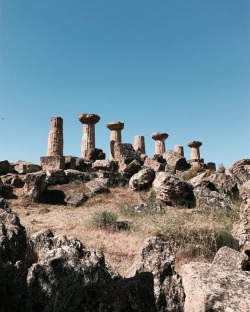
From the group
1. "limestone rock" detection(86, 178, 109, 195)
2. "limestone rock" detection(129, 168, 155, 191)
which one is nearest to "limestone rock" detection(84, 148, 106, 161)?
"limestone rock" detection(86, 178, 109, 195)

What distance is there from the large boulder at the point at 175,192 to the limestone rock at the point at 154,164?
16.2ft

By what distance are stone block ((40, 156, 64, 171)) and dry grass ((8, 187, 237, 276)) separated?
14.8 feet

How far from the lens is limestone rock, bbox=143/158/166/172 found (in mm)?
18391

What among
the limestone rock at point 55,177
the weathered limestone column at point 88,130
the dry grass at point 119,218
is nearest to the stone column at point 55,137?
the weathered limestone column at point 88,130

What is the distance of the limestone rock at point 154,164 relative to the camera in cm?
1839

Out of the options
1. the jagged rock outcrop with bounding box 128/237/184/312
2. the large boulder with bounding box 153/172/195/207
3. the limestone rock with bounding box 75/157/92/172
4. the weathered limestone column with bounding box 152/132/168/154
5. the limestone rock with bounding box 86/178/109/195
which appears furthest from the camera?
the weathered limestone column with bounding box 152/132/168/154

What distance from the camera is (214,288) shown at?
3146 mm

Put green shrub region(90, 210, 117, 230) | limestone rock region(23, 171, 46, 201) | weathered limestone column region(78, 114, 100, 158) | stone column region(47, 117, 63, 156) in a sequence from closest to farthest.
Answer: green shrub region(90, 210, 117, 230) → limestone rock region(23, 171, 46, 201) → stone column region(47, 117, 63, 156) → weathered limestone column region(78, 114, 100, 158)

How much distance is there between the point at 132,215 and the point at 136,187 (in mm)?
3663

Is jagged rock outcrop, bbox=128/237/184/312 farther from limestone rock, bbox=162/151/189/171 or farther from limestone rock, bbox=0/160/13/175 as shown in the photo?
limestone rock, bbox=162/151/189/171

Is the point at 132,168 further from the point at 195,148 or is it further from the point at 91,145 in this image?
the point at 195,148

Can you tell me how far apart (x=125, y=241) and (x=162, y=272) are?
15.2 feet

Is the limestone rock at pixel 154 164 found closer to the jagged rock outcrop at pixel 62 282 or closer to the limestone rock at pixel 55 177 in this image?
the limestone rock at pixel 55 177

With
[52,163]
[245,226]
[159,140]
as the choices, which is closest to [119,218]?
[245,226]
